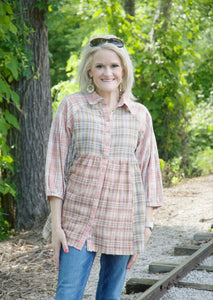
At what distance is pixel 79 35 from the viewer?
19.1m

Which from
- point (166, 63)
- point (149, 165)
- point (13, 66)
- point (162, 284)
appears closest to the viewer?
point (149, 165)

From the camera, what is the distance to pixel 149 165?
8.64ft

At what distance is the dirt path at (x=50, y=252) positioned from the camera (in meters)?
4.54

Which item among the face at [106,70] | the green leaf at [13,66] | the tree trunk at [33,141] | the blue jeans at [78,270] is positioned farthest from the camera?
the tree trunk at [33,141]

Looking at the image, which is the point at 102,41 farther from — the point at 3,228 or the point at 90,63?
the point at 3,228

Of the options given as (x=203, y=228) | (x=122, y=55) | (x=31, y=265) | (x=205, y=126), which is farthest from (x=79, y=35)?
(x=122, y=55)

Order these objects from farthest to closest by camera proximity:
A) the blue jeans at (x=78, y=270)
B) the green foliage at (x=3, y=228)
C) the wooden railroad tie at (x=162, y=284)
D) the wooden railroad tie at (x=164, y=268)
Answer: the green foliage at (x=3, y=228) < the wooden railroad tie at (x=164, y=268) < the wooden railroad tie at (x=162, y=284) < the blue jeans at (x=78, y=270)

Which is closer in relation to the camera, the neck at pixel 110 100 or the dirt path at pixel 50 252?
the neck at pixel 110 100

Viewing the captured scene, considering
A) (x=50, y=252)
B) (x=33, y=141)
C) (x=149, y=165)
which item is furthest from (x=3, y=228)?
(x=149, y=165)

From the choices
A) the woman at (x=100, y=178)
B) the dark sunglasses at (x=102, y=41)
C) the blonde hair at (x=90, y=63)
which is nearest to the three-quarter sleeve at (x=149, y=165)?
the woman at (x=100, y=178)

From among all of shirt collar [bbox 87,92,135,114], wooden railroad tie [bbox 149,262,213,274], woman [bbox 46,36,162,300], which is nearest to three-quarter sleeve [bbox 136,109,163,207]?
woman [bbox 46,36,162,300]

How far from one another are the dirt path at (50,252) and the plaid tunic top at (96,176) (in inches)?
80.7

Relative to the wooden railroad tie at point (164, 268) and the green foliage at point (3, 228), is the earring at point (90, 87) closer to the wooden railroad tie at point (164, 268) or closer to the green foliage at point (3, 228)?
the wooden railroad tie at point (164, 268)

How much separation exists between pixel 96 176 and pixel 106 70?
566 millimetres
